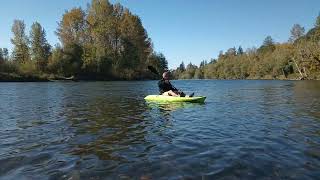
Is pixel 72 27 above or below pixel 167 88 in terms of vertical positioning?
above

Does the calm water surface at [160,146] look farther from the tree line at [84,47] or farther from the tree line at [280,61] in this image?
the tree line at [280,61]

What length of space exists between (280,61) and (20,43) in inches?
2952

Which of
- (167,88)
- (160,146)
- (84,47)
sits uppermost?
(84,47)

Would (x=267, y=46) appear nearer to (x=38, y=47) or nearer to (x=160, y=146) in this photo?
(x=38, y=47)

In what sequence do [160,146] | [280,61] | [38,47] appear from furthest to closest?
[280,61] < [38,47] < [160,146]

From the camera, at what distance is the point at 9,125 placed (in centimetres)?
1479

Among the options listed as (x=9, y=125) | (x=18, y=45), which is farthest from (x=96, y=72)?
(x=9, y=125)

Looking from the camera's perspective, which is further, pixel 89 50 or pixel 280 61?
pixel 280 61

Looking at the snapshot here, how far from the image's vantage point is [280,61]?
12025cm

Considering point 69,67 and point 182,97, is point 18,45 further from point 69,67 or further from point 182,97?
point 182,97

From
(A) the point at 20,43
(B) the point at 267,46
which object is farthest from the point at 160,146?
(B) the point at 267,46

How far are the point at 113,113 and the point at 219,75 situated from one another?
6343 inches

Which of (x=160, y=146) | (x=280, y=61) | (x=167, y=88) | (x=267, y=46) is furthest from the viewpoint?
(x=267, y=46)

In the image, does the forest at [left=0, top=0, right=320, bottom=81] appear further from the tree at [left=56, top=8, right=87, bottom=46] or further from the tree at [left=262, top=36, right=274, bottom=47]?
the tree at [left=262, top=36, right=274, bottom=47]
